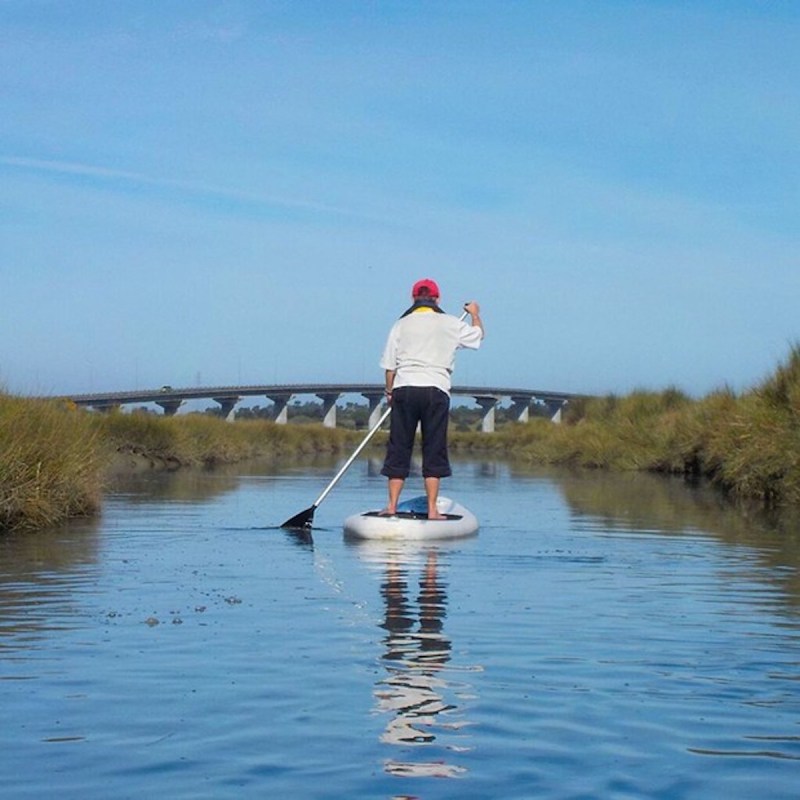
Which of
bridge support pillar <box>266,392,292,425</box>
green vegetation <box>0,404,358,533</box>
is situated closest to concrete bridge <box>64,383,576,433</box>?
bridge support pillar <box>266,392,292,425</box>

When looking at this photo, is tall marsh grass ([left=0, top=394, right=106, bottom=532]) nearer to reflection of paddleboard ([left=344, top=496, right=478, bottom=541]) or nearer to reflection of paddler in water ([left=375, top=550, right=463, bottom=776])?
reflection of paddleboard ([left=344, top=496, right=478, bottom=541])

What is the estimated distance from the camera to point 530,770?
4777mm

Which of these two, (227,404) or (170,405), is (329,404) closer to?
(227,404)

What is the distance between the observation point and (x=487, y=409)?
93.6m

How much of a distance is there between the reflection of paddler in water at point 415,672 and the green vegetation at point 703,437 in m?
11.9

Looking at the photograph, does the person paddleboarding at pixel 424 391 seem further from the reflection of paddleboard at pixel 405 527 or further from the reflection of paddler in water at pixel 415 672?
the reflection of paddler in water at pixel 415 672

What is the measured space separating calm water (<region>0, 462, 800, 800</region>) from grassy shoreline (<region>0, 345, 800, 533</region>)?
1698 millimetres

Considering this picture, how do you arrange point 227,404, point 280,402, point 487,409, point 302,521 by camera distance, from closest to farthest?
point 302,521 → point 227,404 → point 280,402 → point 487,409


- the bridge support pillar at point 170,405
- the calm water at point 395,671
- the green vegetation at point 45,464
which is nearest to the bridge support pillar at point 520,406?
the bridge support pillar at point 170,405

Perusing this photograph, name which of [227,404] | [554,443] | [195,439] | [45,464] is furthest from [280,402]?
[45,464]

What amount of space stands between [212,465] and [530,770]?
32794mm

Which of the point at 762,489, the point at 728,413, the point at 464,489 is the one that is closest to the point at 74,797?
the point at 762,489

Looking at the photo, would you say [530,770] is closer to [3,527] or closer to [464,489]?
[3,527]

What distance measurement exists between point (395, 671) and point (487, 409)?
87.4 metres
